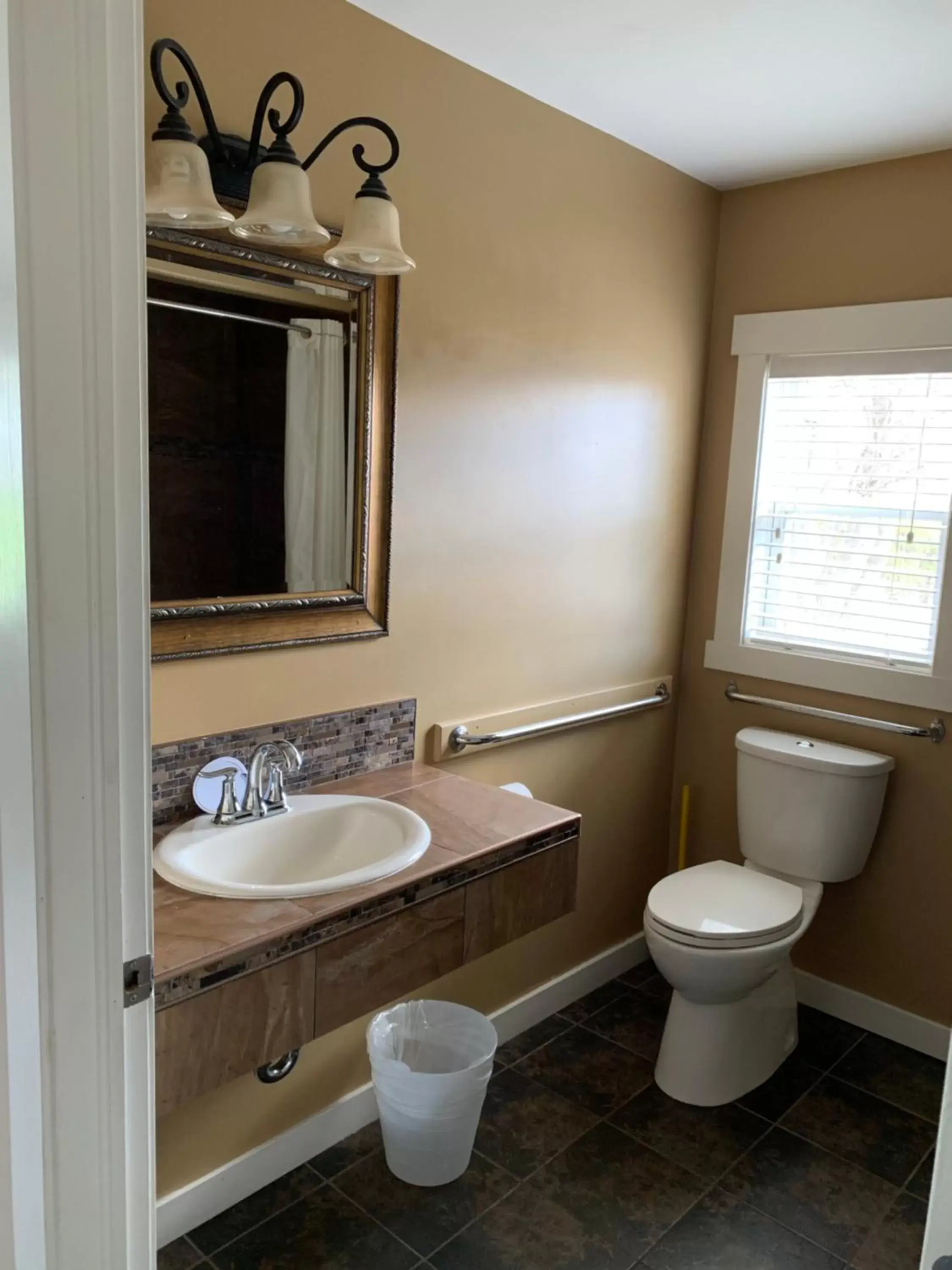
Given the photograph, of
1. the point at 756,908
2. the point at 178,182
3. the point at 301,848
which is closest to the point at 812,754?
the point at 756,908

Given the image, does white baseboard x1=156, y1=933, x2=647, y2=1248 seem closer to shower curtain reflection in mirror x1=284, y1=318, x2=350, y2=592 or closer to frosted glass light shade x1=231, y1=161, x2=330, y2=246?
shower curtain reflection in mirror x1=284, y1=318, x2=350, y2=592

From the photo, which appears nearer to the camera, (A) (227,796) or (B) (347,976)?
(B) (347,976)

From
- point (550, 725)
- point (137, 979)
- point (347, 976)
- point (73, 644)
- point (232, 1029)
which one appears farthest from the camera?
point (550, 725)

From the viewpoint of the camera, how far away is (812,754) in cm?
267

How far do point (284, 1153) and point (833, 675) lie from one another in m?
1.86

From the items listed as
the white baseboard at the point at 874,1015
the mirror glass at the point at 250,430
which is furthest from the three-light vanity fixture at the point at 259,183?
the white baseboard at the point at 874,1015

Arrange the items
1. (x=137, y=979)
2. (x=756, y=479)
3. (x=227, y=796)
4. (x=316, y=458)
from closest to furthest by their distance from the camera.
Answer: (x=137, y=979) < (x=227, y=796) < (x=316, y=458) < (x=756, y=479)

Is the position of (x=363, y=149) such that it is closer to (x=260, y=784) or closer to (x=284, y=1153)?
(x=260, y=784)

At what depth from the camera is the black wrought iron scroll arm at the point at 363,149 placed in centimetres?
170

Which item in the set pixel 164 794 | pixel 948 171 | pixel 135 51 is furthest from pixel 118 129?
pixel 948 171

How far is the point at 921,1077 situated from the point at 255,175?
104 inches

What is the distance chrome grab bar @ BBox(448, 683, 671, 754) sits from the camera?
2.34 meters

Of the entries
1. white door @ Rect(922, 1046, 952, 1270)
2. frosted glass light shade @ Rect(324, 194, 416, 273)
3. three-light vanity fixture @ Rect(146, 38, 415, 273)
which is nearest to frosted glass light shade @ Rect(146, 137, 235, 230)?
three-light vanity fixture @ Rect(146, 38, 415, 273)

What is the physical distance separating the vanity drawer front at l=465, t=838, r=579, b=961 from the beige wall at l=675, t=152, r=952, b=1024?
1.20m
